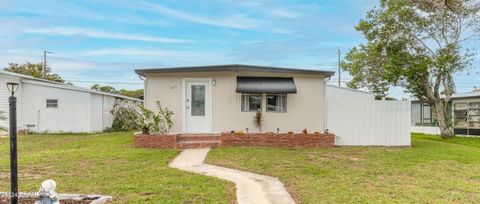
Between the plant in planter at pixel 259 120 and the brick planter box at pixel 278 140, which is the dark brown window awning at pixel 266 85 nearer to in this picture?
the plant in planter at pixel 259 120

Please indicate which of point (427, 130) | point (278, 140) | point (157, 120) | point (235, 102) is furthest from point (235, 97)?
point (427, 130)

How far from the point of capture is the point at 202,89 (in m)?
13.8

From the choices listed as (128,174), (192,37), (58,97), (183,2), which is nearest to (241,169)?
(128,174)

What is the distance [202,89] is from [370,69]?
32.4ft

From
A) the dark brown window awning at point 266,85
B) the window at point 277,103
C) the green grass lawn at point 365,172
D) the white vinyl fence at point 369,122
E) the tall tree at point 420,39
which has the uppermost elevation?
the tall tree at point 420,39

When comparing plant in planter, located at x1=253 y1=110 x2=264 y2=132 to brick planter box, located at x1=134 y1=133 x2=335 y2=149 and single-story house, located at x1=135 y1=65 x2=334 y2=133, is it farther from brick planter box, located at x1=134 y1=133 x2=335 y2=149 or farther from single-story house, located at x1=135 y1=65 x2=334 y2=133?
brick planter box, located at x1=134 y1=133 x2=335 y2=149

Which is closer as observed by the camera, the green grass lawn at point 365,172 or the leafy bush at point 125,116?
the green grass lawn at point 365,172

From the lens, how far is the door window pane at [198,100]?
13.8 metres

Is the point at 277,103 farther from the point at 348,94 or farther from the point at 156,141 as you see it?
the point at 348,94

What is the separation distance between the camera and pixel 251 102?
45.8 feet

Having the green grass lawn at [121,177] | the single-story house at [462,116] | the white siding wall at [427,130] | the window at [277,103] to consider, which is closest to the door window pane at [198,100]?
the window at [277,103]

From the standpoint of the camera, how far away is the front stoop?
12516mm

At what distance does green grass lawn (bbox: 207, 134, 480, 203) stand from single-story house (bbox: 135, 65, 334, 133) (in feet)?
6.34

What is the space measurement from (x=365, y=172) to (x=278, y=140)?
16.4 ft
